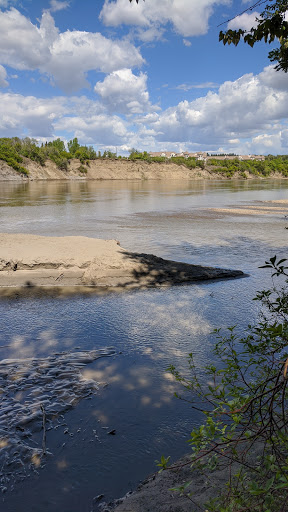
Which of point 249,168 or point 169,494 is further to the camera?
point 249,168

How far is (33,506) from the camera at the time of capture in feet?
12.0

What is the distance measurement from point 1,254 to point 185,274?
5.60m

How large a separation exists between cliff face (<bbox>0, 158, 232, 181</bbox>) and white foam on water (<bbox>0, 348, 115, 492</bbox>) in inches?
3907

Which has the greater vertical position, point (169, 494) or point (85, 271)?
point (85, 271)

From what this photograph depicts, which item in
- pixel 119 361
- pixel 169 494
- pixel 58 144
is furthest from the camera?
pixel 58 144

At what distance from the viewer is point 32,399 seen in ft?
17.4

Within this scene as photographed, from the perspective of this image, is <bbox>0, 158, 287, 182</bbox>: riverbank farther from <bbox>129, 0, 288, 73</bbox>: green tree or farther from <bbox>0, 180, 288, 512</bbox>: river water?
<bbox>129, 0, 288, 73</bbox>: green tree

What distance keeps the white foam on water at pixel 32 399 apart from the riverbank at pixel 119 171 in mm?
97277

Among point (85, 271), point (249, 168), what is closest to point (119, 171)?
point (249, 168)

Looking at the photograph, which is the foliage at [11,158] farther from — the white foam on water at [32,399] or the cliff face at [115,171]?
Result: the white foam on water at [32,399]

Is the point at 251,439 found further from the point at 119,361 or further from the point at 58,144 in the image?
the point at 58,144

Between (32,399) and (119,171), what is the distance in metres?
125

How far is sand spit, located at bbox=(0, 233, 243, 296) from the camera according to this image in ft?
36.3

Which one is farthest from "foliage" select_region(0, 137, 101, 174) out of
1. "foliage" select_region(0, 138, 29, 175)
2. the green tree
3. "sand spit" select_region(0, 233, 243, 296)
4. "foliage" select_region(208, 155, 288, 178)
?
the green tree
